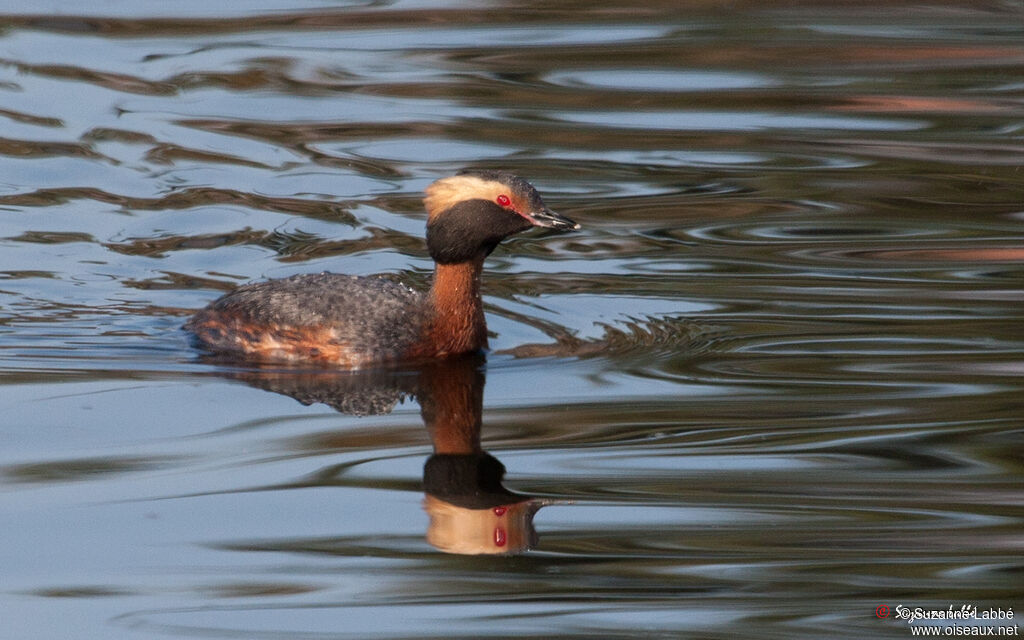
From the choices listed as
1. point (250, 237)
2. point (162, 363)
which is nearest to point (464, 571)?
point (162, 363)

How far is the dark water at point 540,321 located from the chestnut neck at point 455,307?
31 cm

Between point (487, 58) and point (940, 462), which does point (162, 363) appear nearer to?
point (940, 462)

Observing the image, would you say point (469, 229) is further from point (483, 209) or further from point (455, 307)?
point (455, 307)

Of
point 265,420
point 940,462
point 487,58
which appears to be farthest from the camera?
point 487,58

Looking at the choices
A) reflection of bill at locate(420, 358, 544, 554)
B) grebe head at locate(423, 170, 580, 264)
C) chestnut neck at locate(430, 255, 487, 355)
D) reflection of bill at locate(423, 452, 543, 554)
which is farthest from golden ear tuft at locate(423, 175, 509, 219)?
reflection of bill at locate(423, 452, 543, 554)

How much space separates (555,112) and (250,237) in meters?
3.63

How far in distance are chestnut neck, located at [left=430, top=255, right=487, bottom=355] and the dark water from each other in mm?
306

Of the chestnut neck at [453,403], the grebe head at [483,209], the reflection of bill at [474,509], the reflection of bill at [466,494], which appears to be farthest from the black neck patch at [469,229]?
the reflection of bill at [474,509]

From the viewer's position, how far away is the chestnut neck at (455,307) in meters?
9.48

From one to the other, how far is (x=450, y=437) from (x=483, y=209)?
1792 mm

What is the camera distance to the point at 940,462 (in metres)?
7.48

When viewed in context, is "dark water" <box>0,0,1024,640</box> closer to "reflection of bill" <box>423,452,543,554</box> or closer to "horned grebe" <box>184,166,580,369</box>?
"reflection of bill" <box>423,452,543,554</box>

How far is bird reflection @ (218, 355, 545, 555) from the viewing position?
22.4ft

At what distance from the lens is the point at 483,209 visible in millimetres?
9281
